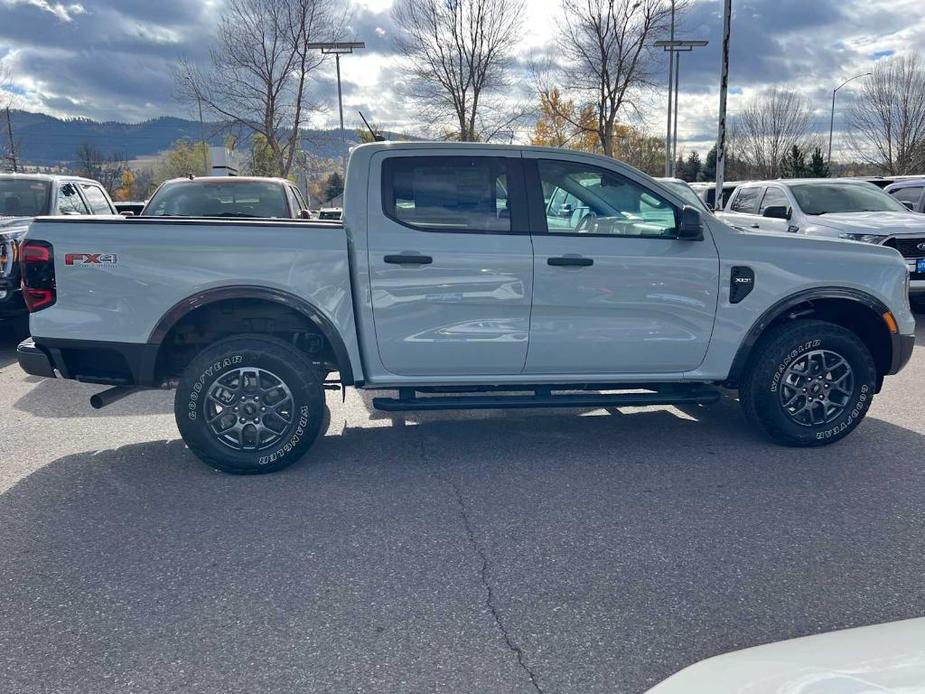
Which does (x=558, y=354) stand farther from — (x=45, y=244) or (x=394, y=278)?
(x=45, y=244)

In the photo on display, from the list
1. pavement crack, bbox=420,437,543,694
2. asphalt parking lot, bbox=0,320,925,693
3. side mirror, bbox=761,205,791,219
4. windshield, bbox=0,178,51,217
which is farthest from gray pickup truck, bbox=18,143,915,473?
side mirror, bbox=761,205,791,219

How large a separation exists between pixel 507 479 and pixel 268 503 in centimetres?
141

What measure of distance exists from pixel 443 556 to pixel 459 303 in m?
1.66

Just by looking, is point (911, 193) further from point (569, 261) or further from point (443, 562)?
point (443, 562)

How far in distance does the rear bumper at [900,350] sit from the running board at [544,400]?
1.29 meters

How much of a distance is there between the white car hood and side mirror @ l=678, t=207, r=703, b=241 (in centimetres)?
324

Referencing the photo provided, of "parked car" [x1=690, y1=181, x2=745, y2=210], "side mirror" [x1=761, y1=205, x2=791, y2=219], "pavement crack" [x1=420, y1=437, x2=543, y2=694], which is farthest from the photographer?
"parked car" [x1=690, y1=181, x2=745, y2=210]

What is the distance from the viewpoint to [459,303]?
184 inches

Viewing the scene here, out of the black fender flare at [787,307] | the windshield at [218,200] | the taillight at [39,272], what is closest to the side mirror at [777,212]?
the black fender flare at [787,307]

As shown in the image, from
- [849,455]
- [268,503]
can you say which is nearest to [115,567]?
[268,503]

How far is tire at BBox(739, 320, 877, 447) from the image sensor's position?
5035mm

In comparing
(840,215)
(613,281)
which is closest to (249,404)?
(613,281)

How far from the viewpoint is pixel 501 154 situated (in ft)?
15.9

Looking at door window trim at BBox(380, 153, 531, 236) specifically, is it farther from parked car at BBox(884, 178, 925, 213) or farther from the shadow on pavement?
parked car at BBox(884, 178, 925, 213)
